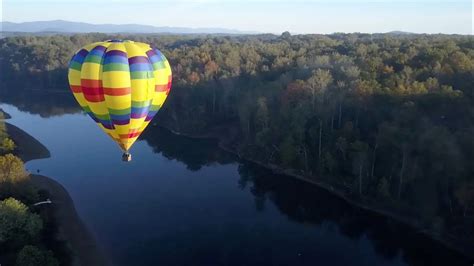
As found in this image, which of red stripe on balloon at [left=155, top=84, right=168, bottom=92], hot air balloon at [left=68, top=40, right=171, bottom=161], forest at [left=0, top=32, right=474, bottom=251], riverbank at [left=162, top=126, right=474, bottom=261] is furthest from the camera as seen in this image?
forest at [left=0, top=32, right=474, bottom=251]

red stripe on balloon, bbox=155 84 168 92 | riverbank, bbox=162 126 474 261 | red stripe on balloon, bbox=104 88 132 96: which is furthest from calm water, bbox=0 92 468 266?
red stripe on balloon, bbox=104 88 132 96

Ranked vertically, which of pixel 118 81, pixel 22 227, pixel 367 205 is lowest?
pixel 367 205

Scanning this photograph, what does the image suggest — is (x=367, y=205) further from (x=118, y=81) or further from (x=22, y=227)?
(x=22, y=227)

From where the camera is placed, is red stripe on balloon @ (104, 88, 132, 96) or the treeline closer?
red stripe on balloon @ (104, 88, 132, 96)

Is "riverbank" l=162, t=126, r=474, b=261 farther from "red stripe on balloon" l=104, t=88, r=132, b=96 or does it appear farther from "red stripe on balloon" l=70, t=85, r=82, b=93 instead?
"red stripe on balloon" l=70, t=85, r=82, b=93

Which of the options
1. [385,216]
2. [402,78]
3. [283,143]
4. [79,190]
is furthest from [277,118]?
[79,190]

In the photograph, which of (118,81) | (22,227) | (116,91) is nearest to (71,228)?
(22,227)
